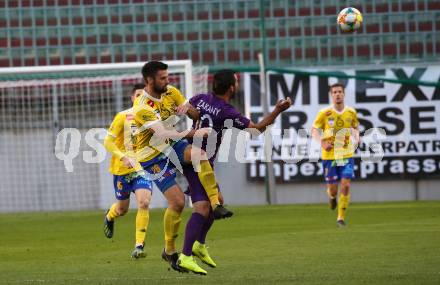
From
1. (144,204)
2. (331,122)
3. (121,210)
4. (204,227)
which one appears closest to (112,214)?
(121,210)

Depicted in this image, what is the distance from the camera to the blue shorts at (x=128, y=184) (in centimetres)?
1402

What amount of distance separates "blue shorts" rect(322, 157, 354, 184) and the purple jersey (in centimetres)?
705

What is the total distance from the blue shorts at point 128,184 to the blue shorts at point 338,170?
4610 millimetres

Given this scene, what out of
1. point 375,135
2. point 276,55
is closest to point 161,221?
point 375,135

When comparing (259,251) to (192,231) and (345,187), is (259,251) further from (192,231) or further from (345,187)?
(345,187)

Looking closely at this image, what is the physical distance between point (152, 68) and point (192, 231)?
66.4 inches

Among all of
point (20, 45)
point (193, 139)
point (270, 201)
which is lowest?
point (270, 201)

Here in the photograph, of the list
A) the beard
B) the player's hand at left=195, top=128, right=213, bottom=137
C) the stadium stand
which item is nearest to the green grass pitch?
the player's hand at left=195, top=128, right=213, bottom=137

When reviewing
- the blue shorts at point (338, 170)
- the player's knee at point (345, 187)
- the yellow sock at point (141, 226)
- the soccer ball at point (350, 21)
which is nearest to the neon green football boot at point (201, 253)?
the yellow sock at point (141, 226)

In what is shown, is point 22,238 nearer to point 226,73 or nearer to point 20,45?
point 226,73

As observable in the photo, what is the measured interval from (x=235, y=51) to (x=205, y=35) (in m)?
0.86

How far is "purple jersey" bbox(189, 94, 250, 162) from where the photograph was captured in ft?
35.7

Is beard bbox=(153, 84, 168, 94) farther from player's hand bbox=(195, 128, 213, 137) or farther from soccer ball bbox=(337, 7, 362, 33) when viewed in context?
soccer ball bbox=(337, 7, 362, 33)

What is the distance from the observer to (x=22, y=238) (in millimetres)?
17047
